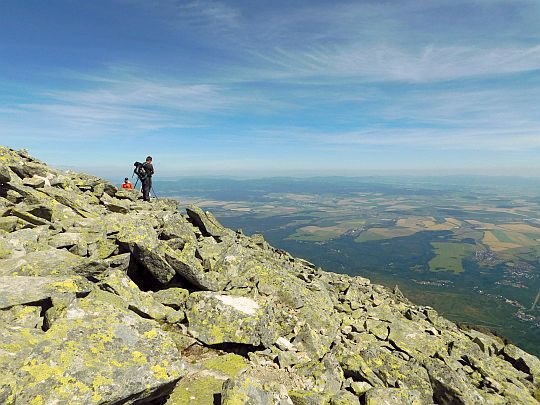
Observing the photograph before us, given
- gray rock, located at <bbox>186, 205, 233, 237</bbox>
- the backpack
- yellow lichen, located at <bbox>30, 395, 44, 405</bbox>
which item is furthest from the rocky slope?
the backpack

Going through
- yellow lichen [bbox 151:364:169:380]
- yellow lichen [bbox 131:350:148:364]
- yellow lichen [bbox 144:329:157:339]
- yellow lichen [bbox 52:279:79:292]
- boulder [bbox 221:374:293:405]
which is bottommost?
boulder [bbox 221:374:293:405]

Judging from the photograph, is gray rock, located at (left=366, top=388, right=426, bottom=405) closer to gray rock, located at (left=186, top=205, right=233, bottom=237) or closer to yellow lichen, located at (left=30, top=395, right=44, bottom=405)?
yellow lichen, located at (left=30, top=395, right=44, bottom=405)

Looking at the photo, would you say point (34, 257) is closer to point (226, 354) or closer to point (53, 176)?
point (226, 354)

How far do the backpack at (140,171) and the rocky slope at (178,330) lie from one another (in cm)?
635

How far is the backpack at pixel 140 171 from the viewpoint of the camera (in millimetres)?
35969

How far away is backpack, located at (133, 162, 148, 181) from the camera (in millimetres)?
35969

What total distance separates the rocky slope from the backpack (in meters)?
6.35

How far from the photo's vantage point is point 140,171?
119ft

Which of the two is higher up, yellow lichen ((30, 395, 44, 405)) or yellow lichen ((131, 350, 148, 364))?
yellow lichen ((30, 395, 44, 405))

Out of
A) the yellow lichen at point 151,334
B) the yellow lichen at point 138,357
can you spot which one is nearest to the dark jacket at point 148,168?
the yellow lichen at point 151,334

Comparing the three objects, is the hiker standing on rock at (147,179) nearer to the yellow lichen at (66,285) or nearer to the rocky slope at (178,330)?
the rocky slope at (178,330)

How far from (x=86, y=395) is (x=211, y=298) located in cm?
812

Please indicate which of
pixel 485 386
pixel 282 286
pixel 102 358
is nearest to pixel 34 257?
pixel 102 358

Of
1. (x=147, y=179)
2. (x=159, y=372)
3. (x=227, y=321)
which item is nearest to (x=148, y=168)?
(x=147, y=179)
